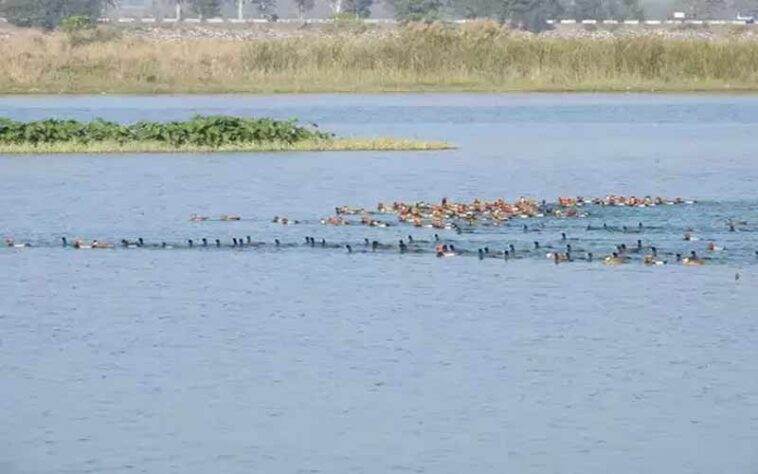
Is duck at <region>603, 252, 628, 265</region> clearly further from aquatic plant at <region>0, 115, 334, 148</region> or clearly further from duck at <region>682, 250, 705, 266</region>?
aquatic plant at <region>0, 115, 334, 148</region>

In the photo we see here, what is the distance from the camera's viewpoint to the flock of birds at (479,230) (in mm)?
23766

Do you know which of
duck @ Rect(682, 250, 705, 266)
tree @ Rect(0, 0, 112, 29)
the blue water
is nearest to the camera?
the blue water

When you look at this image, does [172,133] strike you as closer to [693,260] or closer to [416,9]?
[693,260]

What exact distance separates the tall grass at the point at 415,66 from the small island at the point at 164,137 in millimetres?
19773

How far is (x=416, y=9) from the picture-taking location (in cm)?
11675

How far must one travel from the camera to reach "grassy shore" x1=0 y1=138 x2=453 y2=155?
1531 inches

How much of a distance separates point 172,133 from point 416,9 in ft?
258

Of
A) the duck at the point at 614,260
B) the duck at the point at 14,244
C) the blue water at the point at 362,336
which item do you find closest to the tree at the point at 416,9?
the blue water at the point at 362,336

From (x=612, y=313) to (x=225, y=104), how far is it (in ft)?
120

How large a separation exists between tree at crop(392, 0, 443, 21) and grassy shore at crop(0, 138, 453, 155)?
72.8 metres

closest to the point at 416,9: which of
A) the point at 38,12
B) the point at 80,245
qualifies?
the point at 38,12

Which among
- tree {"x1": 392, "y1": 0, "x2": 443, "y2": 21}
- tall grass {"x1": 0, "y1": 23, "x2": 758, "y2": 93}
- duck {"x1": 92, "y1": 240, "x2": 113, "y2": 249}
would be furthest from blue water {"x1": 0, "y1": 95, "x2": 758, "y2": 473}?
tree {"x1": 392, "y1": 0, "x2": 443, "y2": 21}

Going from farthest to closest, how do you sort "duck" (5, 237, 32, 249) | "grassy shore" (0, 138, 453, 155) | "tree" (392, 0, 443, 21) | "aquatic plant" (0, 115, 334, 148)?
"tree" (392, 0, 443, 21) → "grassy shore" (0, 138, 453, 155) → "aquatic plant" (0, 115, 334, 148) → "duck" (5, 237, 32, 249)

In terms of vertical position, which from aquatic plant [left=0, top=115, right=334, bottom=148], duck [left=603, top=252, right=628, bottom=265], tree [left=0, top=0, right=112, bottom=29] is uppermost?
duck [left=603, top=252, right=628, bottom=265]
